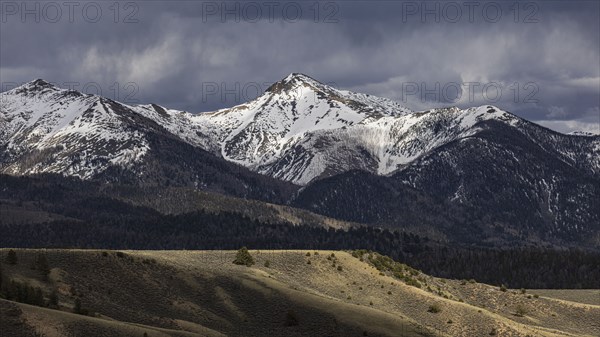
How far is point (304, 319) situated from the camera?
135625mm

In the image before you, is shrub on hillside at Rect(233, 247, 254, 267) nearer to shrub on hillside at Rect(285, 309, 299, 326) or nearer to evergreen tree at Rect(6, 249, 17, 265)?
shrub on hillside at Rect(285, 309, 299, 326)

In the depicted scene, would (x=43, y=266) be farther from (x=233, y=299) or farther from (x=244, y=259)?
(x=244, y=259)

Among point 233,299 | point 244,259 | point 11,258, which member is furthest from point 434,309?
point 11,258

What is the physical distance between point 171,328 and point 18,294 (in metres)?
18.4

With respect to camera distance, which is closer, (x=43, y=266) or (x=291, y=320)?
(x=43, y=266)

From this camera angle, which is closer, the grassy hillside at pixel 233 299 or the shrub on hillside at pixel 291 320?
the grassy hillside at pixel 233 299

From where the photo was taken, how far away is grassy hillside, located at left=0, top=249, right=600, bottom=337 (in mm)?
112000

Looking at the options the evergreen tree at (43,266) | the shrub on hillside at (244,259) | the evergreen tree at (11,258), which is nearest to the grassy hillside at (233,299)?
the evergreen tree at (43,266)

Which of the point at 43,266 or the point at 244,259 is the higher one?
the point at 244,259

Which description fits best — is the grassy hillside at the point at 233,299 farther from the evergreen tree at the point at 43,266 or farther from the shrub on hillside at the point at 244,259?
the shrub on hillside at the point at 244,259

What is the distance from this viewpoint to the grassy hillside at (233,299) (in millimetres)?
112000

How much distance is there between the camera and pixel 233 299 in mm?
138875

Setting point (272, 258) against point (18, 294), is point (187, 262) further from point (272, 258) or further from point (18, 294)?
point (18, 294)

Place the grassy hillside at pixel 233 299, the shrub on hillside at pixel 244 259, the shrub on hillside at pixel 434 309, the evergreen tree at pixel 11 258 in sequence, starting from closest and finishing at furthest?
the grassy hillside at pixel 233 299 → the evergreen tree at pixel 11 258 → the shrub on hillside at pixel 434 309 → the shrub on hillside at pixel 244 259
